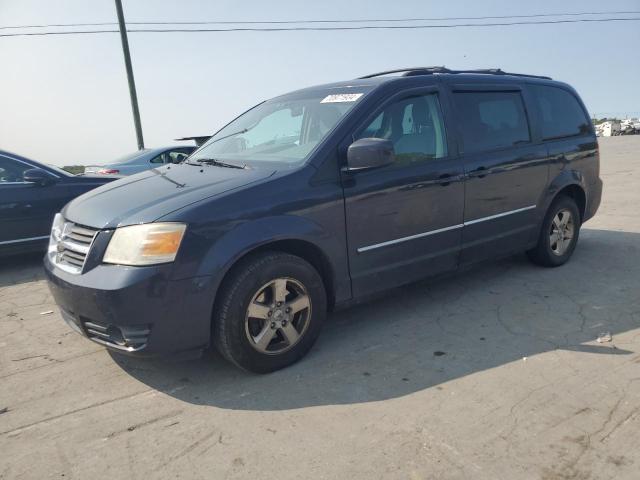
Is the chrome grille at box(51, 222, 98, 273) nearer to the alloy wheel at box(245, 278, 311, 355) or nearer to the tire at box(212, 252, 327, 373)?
the tire at box(212, 252, 327, 373)

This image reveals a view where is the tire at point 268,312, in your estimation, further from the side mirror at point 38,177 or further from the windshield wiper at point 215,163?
the side mirror at point 38,177

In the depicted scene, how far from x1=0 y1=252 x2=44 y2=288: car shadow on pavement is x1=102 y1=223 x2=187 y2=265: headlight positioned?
337 centimetres

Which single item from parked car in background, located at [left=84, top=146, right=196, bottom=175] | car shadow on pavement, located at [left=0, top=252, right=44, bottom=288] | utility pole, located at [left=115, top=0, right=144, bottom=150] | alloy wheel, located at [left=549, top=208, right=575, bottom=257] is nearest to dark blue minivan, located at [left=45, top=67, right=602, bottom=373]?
alloy wheel, located at [left=549, top=208, right=575, bottom=257]

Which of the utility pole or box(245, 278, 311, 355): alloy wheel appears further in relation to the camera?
the utility pole

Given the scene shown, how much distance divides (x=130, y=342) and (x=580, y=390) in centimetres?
256

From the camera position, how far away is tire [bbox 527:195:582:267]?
505 cm

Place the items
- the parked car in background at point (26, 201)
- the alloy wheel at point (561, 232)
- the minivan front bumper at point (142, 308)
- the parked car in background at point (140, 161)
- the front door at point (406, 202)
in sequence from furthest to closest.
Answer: the parked car in background at point (140, 161)
the parked car in background at point (26, 201)
the alloy wheel at point (561, 232)
the front door at point (406, 202)
the minivan front bumper at point (142, 308)

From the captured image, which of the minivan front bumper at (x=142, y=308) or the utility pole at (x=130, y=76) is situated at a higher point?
the utility pole at (x=130, y=76)

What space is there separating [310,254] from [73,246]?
1.47 metres

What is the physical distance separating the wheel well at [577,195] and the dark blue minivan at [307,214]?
0.95ft

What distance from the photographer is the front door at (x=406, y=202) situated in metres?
3.56

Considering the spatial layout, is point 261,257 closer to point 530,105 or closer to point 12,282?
point 530,105

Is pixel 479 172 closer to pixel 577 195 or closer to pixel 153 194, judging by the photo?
pixel 577 195

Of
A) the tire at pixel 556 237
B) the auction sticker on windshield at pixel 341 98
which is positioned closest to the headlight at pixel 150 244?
the auction sticker on windshield at pixel 341 98
